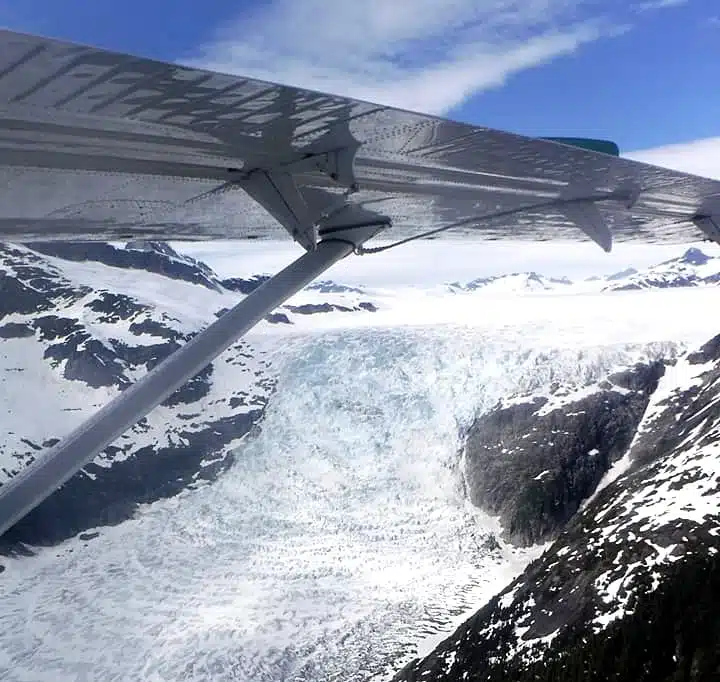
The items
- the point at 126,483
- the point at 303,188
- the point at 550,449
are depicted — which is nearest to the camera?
the point at 303,188

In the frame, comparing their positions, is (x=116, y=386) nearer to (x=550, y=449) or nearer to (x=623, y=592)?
(x=550, y=449)

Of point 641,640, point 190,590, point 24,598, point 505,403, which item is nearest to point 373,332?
point 505,403

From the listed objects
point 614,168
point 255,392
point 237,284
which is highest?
point 237,284

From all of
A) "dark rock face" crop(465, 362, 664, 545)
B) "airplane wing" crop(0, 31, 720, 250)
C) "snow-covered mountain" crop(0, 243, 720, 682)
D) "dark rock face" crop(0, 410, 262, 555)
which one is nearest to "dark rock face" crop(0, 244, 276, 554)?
"dark rock face" crop(0, 410, 262, 555)

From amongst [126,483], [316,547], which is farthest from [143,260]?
[316,547]

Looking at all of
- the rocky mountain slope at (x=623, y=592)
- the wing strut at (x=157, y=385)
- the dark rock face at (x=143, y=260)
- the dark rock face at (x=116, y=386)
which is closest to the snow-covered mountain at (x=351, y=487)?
the rocky mountain slope at (x=623, y=592)

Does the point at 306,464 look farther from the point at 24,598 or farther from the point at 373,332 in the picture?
the point at 24,598

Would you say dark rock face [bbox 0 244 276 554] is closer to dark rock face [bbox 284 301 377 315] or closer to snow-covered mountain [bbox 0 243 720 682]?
snow-covered mountain [bbox 0 243 720 682]
